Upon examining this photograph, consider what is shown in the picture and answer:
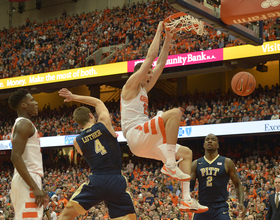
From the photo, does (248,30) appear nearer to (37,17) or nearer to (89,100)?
(89,100)

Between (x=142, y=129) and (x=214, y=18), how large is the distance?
2.30 meters

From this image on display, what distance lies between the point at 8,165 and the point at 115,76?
1183 cm

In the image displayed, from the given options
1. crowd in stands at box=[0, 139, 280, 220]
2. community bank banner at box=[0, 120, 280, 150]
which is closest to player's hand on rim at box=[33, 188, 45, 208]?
crowd in stands at box=[0, 139, 280, 220]

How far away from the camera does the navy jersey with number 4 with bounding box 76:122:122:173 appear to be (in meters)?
5.09

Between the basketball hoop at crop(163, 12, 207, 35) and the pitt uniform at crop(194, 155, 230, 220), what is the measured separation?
2.37 meters

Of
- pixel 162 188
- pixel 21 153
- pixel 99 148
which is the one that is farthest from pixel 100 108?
pixel 162 188

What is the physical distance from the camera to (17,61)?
28.6m

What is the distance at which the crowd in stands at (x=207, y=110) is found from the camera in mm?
18562

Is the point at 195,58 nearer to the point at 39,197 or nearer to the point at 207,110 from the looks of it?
the point at 207,110

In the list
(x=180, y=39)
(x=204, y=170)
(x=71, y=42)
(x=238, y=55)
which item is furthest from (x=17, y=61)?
(x=204, y=170)

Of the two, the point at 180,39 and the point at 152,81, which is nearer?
the point at 152,81

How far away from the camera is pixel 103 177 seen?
5.02 metres

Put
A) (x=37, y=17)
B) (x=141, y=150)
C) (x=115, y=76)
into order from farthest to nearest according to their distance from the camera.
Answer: (x=37, y=17)
(x=115, y=76)
(x=141, y=150)

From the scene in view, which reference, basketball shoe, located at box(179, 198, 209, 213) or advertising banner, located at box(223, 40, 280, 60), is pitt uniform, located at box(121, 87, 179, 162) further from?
advertising banner, located at box(223, 40, 280, 60)
